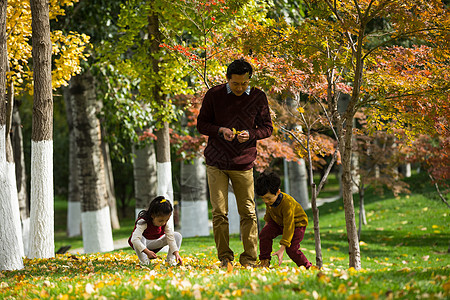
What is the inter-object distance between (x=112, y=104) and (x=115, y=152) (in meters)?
1.81

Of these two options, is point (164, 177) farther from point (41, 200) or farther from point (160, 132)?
point (41, 200)

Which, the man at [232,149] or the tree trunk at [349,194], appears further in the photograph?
the tree trunk at [349,194]

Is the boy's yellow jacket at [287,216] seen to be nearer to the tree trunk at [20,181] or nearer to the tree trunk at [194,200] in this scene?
the tree trunk at [20,181]

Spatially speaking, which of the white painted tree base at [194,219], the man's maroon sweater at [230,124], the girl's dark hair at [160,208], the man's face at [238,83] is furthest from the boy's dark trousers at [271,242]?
the white painted tree base at [194,219]

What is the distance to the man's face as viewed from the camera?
16.9 ft

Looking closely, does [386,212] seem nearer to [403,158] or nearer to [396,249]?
[403,158]

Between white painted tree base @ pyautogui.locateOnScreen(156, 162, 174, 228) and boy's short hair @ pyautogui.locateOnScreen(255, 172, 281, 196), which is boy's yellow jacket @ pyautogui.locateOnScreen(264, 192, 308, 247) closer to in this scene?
boy's short hair @ pyautogui.locateOnScreen(255, 172, 281, 196)

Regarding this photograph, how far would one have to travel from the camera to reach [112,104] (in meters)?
12.2

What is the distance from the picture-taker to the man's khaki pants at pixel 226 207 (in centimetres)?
525

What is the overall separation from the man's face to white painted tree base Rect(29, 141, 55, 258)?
4.04m

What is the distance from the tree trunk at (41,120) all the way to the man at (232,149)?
3.69 meters

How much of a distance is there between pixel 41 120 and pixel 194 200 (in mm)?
8164

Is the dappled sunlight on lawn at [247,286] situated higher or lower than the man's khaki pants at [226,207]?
lower

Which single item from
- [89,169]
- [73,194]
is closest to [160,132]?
[89,169]
